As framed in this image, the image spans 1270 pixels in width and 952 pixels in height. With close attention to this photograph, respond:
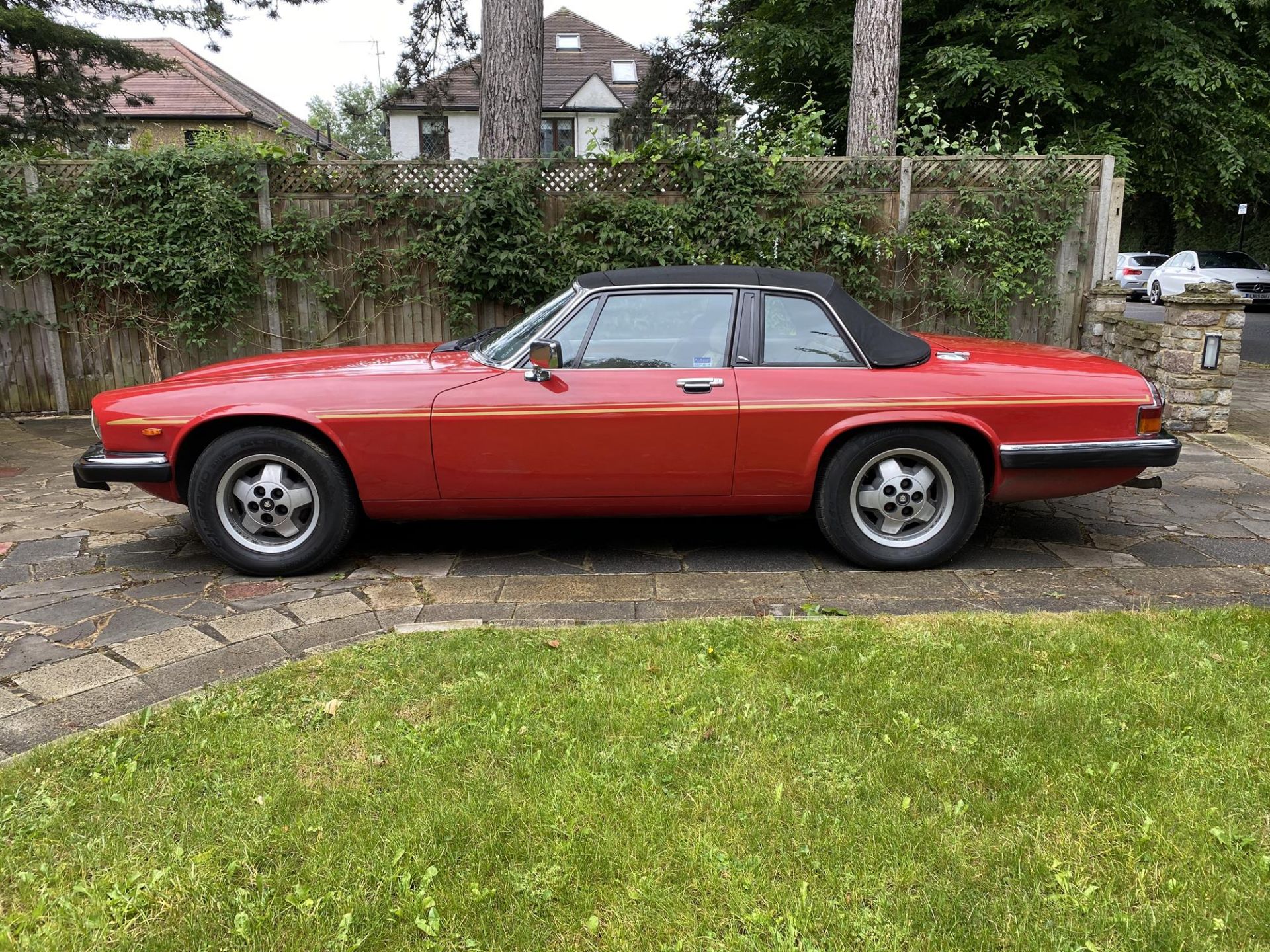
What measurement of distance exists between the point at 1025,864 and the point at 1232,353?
6.87 m

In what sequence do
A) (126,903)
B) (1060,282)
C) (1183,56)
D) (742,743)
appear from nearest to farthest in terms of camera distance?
(126,903), (742,743), (1060,282), (1183,56)

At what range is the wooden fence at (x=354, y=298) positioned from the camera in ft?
28.4

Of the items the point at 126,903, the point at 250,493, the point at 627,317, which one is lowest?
the point at 126,903

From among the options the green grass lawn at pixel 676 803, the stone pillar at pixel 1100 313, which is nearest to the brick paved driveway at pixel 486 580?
the green grass lawn at pixel 676 803

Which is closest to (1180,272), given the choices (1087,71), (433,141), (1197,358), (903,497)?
(1087,71)

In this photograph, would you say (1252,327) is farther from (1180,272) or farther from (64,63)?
(64,63)

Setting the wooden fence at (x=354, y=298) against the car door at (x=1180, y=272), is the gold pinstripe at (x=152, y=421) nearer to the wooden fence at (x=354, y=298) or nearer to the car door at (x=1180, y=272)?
the wooden fence at (x=354, y=298)

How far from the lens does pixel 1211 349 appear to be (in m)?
7.63

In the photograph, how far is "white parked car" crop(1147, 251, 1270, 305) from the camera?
21875mm

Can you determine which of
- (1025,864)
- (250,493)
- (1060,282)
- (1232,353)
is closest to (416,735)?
(1025,864)

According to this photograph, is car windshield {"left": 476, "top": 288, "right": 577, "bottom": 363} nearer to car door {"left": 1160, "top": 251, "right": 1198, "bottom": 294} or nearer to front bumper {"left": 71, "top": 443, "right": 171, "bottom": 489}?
front bumper {"left": 71, "top": 443, "right": 171, "bottom": 489}

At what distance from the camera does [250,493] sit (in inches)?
178

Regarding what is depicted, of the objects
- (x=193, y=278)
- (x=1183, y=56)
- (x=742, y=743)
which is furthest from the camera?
(x=1183, y=56)

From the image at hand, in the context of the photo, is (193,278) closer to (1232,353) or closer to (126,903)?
(126,903)
